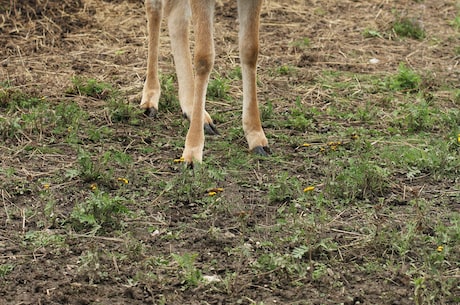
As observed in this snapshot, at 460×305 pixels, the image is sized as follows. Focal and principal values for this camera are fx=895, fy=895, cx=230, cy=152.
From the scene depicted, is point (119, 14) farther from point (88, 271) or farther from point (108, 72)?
point (88, 271)

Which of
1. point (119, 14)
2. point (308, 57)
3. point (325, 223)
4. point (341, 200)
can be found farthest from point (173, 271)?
point (119, 14)

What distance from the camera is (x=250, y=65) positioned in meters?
7.21

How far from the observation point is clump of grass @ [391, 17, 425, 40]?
10719 millimetres

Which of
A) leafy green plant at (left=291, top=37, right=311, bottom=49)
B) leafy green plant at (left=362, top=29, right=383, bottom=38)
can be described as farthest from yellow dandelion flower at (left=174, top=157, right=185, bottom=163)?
leafy green plant at (left=362, top=29, right=383, bottom=38)

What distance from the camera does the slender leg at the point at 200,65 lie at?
6789mm

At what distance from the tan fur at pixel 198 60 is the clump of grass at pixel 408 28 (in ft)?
11.8

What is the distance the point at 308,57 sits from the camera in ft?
32.0

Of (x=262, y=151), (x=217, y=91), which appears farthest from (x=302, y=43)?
(x=262, y=151)

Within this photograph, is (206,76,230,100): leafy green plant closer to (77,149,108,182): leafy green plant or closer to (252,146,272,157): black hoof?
(252,146,272,157): black hoof

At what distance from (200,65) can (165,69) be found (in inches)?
101

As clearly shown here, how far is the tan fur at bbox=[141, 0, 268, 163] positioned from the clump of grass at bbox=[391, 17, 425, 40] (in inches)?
141

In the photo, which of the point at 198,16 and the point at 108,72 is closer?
the point at 198,16

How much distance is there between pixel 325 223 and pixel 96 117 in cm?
291

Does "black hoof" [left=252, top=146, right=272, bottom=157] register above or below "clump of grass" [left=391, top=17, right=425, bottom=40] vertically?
below
